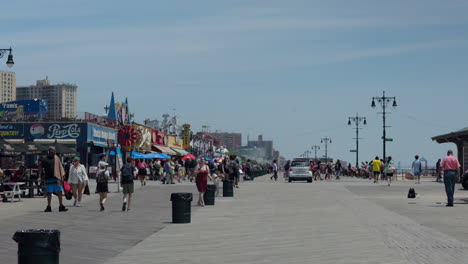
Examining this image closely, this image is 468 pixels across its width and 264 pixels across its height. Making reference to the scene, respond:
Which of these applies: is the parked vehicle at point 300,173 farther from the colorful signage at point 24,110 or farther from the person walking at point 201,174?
the person walking at point 201,174

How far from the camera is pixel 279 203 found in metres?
25.5

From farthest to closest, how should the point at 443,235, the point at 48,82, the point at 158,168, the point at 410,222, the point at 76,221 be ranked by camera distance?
1. the point at 48,82
2. the point at 158,168
3. the point at 76,221
4. the point at 410,222
5. the point at 443,235

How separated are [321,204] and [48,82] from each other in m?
167

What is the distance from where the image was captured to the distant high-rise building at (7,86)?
174 meters

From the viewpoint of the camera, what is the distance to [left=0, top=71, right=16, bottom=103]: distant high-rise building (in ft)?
571

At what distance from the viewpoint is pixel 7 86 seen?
7101 inches

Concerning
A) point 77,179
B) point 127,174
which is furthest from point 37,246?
point 77,179

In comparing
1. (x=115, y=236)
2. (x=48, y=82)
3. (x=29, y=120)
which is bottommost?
(x=115, y=236)

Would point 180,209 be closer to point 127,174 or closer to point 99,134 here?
point 127,174

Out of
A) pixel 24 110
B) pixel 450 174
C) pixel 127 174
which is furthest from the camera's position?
pixel 24 110

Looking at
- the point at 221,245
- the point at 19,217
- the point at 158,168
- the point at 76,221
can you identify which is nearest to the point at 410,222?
the point at 221,245

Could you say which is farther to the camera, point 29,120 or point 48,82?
point 48,82

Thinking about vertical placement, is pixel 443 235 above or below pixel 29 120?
below

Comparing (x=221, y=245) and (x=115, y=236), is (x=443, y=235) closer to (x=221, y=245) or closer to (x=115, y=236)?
(x=221, y=245)
